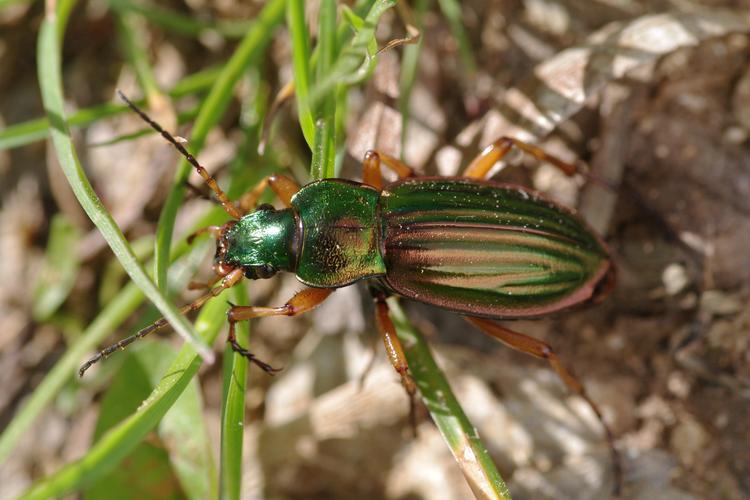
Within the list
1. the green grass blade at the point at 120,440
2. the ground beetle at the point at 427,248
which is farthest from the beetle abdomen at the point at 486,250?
the green grass blade at the point at 120,440

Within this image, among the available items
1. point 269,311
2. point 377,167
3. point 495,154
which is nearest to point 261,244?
point 269,311

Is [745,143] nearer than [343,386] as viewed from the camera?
Yes

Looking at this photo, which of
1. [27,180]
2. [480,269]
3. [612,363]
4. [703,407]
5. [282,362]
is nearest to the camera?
[480,269]

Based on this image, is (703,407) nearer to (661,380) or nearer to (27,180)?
(661,380)

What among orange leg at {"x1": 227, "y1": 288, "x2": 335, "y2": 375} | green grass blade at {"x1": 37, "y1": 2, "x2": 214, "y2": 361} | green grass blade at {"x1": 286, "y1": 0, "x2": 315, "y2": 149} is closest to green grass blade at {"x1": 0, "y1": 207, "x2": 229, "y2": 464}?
orange leg at {"x1": 227, "y1": 288, "x2": 335, "y2": 375}

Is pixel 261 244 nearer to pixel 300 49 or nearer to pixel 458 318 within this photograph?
pixel 300 49

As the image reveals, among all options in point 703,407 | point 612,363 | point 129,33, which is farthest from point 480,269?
point 129,33

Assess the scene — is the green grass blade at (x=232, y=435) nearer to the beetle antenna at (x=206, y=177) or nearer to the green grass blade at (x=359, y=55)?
the beetle antenna at (x=206, y=177)
